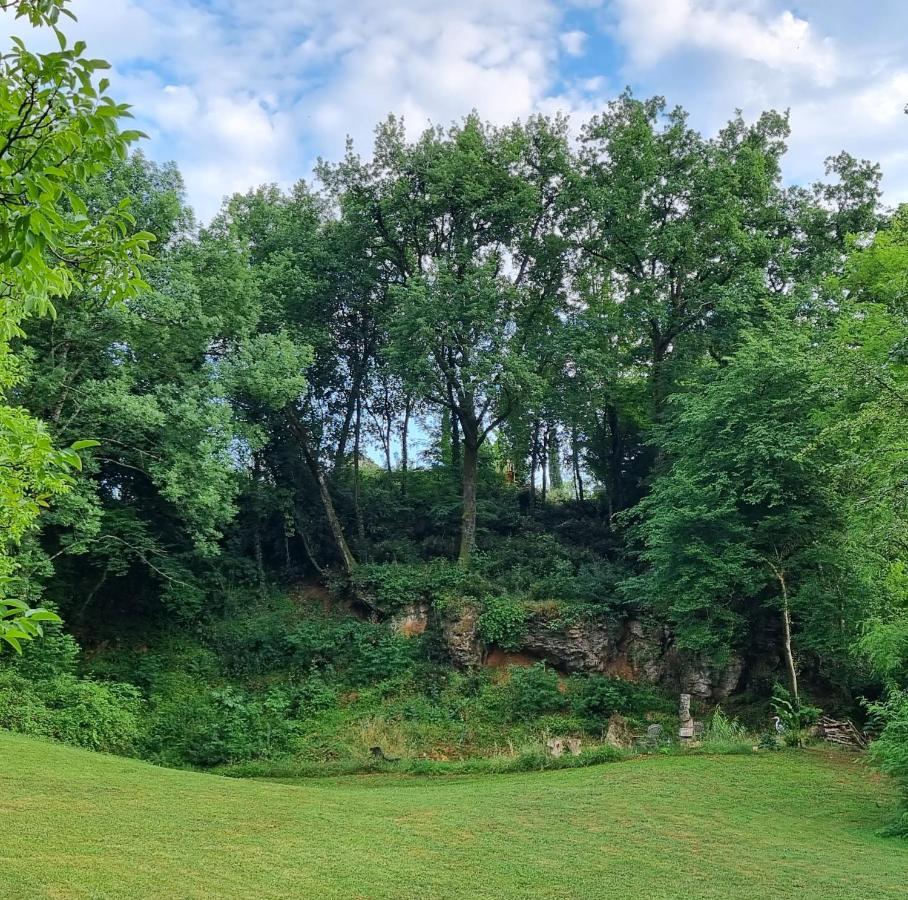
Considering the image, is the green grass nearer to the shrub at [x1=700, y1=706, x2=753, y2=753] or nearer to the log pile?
the shrub at [x1=700, y1=706, x2=753, y2=753]

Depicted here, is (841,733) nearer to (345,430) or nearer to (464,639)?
(464,639)

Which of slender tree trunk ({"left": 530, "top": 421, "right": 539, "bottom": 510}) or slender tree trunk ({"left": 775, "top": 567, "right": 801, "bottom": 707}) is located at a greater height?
slender tree trunk ({"left": 530, "top": 421, "right": 539, "bottom": 510})

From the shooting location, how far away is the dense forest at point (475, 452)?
14.3 meters

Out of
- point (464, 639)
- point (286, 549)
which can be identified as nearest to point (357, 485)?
point (286, 549)

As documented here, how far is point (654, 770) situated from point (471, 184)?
16711mm

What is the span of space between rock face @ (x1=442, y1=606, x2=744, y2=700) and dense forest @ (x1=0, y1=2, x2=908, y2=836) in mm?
73

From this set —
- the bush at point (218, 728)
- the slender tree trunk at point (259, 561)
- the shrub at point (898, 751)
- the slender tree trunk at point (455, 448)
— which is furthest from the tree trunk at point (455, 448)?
the shrub at point (898, 751)

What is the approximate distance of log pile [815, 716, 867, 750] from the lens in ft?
42.4

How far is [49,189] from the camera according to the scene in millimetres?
2549

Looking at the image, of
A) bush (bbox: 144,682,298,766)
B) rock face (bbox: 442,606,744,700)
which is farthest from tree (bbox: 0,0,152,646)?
rock face (bbox: 442,606,744,700)

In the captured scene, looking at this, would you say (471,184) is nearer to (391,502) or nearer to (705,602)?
(391,502)

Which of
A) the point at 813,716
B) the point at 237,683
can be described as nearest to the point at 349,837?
the point at 813,716

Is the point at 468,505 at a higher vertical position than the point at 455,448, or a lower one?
lower

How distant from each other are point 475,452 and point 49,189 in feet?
65.4
